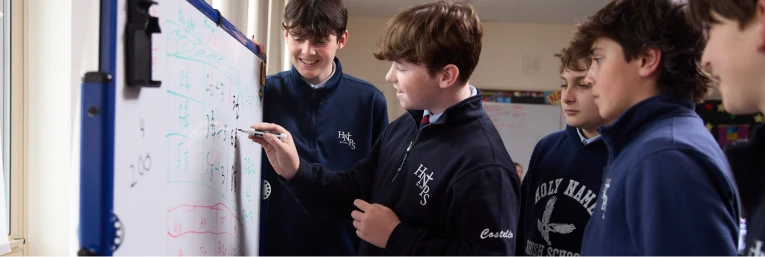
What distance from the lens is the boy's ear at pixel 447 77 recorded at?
123cm

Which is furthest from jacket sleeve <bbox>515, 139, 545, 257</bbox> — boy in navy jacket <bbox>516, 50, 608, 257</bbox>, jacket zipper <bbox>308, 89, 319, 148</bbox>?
jacket zipper <bbox>308, 89, 319, 148</bbox>

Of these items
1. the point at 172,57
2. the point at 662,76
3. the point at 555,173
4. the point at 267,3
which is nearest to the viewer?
the point at 172,57

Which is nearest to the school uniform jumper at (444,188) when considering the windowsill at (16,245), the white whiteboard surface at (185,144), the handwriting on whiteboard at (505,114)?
the white whiteboard surface at (185,144)

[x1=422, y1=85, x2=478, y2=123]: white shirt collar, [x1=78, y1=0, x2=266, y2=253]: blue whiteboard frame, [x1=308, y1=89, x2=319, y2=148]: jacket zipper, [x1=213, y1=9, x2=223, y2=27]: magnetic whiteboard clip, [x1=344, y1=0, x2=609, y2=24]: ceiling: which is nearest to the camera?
[x1=78, y1=0, x2=266, y2=253]: blue whiteboard frame

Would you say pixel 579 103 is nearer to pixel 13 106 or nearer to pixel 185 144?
pixel 185 144

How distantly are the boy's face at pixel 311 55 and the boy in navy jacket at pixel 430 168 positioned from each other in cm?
28

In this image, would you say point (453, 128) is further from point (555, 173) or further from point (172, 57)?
point (172, 57)

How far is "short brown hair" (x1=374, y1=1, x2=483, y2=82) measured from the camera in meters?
1.22

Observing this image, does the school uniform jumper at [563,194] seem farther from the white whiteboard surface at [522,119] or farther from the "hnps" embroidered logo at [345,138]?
the white whiteboard surface at [522,119]

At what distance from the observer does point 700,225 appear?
0.72 m

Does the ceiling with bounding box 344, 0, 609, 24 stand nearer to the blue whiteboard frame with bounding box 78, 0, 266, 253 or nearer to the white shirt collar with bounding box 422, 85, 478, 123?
the white shirt collar with bounding box 422, 85, 478, 123

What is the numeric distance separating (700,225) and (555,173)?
60 centimetres

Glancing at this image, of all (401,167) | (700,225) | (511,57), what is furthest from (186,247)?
(511,57)

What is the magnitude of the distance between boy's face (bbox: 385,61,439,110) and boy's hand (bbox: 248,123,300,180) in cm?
28
